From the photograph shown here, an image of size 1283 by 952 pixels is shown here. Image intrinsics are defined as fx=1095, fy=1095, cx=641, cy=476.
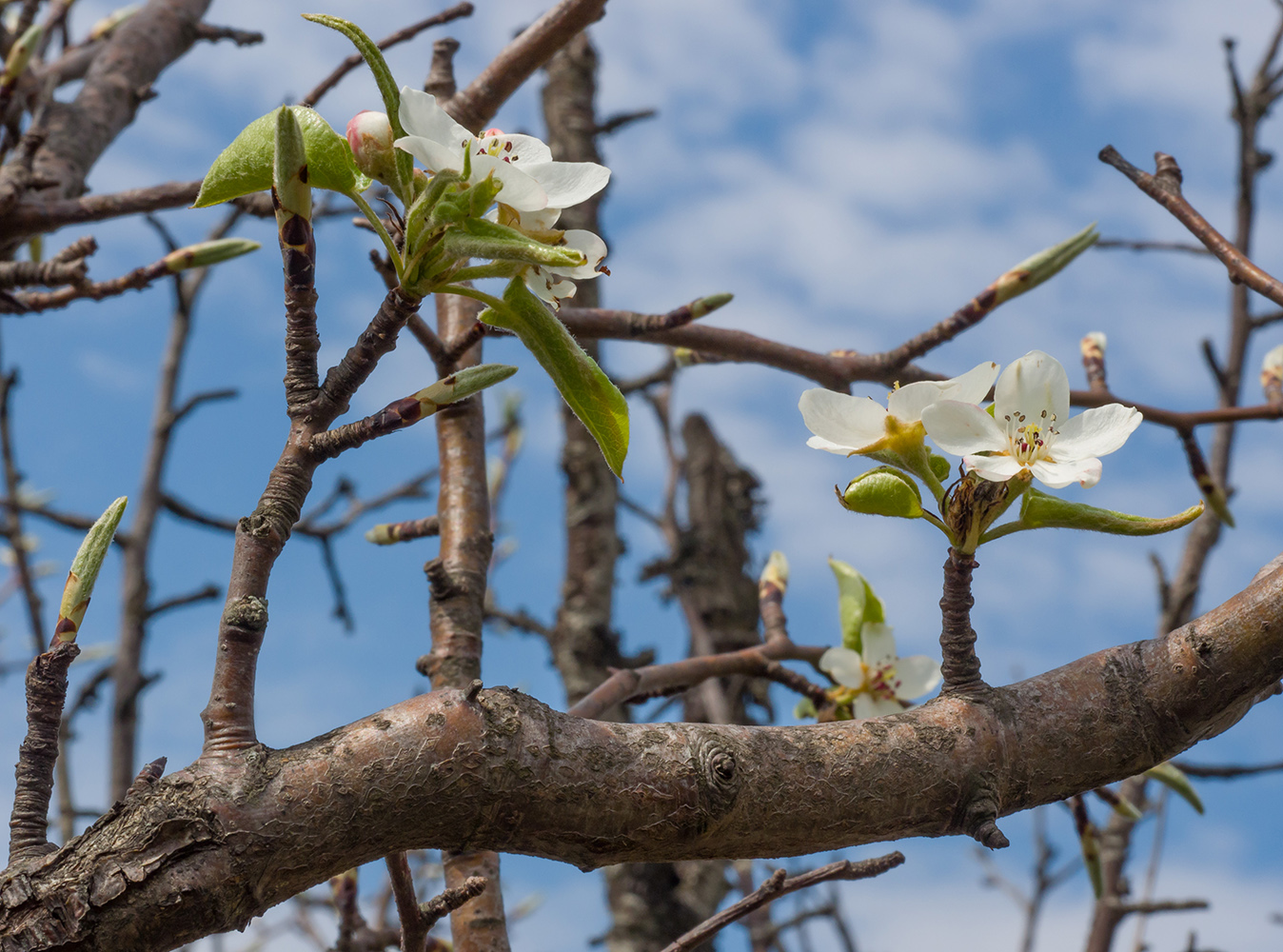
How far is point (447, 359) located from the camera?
70.3 inches

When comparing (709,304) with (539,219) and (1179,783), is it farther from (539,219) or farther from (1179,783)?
(1179,783)

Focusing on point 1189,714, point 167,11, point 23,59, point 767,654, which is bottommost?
point 1189,714

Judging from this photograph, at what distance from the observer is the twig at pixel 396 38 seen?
2.63 meters

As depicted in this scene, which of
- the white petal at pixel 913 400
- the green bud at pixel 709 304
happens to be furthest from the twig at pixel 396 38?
the white petal at pixel 913 400

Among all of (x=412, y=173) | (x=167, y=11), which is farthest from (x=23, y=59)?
(x=412, y=173)

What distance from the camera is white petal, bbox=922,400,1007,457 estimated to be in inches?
44.7

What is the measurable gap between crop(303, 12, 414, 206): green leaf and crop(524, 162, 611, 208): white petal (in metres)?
0.12

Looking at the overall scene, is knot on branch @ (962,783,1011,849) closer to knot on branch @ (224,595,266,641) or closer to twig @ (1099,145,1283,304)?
knot on branch @ (224,595,266,641)

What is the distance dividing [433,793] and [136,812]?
0.87 feet

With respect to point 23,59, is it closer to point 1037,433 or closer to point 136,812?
point 136,812

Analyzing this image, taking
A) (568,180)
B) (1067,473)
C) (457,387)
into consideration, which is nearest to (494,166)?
(568,180)

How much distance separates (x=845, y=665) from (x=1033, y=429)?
88 centimetres

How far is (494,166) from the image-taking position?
1030mm

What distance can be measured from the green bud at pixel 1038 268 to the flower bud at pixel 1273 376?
0.69m
